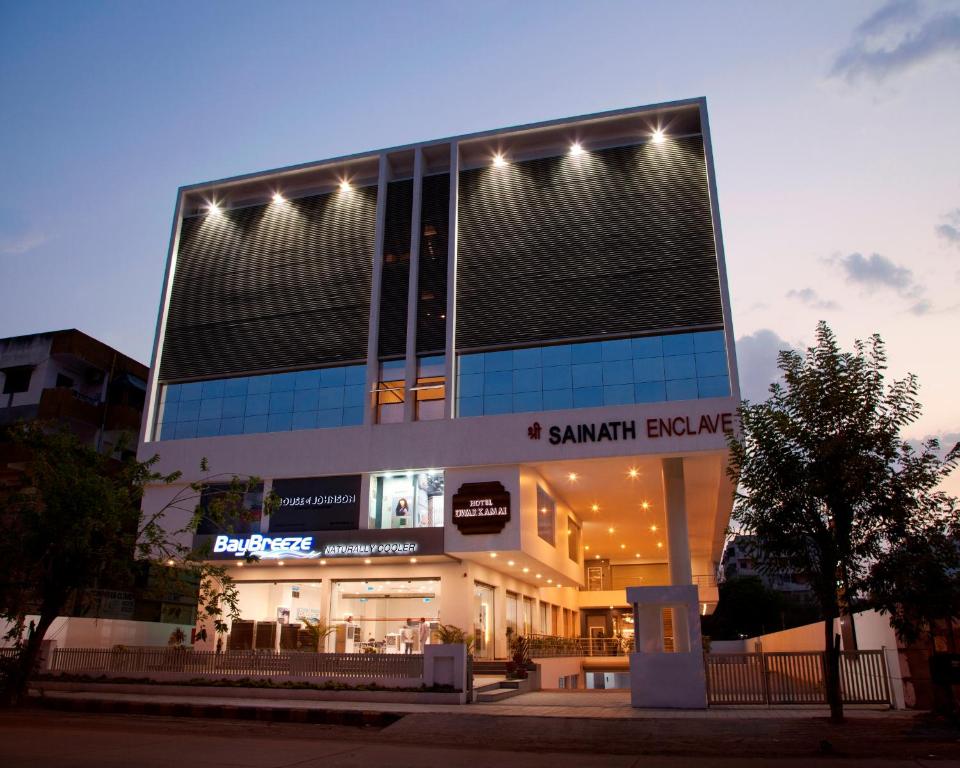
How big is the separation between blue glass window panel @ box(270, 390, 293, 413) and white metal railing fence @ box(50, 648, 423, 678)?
38.0 ft

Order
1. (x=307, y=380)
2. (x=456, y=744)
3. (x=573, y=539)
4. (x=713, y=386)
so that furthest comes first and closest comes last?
(x=573, y=539) < (x=307, y=380) < (x=713, y=386) < (x=456, y=744)

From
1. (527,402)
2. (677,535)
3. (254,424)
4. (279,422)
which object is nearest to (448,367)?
(527,402)

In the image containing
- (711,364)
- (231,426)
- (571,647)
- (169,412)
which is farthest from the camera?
(571,647)

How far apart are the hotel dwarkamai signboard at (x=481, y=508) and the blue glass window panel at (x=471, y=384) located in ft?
12.6

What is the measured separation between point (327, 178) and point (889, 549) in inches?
1184

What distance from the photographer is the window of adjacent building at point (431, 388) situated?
101ft

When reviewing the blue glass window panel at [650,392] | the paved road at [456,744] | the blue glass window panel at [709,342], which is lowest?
the paved road at [456,744]

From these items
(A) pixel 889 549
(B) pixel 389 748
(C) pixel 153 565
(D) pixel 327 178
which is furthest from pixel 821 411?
(D) pixel 327 178

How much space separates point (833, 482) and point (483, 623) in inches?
816

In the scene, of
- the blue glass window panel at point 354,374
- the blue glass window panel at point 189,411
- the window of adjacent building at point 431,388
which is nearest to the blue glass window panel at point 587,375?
the window of adjacent building at point 431,388

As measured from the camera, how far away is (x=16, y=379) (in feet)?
148

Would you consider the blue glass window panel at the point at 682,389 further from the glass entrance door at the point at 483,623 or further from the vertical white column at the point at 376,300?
the vertical white column at the point at 376,300

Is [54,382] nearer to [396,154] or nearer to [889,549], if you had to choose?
[396,154]

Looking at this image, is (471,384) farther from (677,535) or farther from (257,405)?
(257,405)
